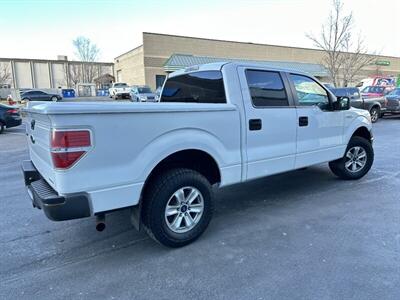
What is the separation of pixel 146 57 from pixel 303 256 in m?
41.3

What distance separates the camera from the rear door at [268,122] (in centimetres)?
382

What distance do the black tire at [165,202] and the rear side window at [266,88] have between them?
1.25 metres

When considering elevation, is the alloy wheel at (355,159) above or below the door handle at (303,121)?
below

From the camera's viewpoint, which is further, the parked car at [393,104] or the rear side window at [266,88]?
the parked car at [393,104]

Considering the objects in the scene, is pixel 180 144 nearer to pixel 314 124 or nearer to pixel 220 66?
pixel 220 66

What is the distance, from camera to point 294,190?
525 centimetres

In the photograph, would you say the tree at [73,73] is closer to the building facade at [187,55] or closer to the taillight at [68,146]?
the building facade at [187,55]

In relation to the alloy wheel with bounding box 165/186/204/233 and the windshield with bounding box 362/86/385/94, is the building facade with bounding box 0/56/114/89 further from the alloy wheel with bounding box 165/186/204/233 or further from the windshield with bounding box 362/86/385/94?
the alloy wheel with bounding box 165/186/204/233

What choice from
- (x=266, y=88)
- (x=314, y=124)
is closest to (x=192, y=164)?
(x=266, y=88)

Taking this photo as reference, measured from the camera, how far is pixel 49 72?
6825cm

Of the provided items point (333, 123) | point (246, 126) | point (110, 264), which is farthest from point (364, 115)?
point (110, 264)

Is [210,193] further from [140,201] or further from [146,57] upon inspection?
[146,57]

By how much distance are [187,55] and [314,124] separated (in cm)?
4034

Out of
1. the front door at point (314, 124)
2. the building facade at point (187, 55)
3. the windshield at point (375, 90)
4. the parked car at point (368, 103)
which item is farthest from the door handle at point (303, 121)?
the building facade at point (187, 55)
